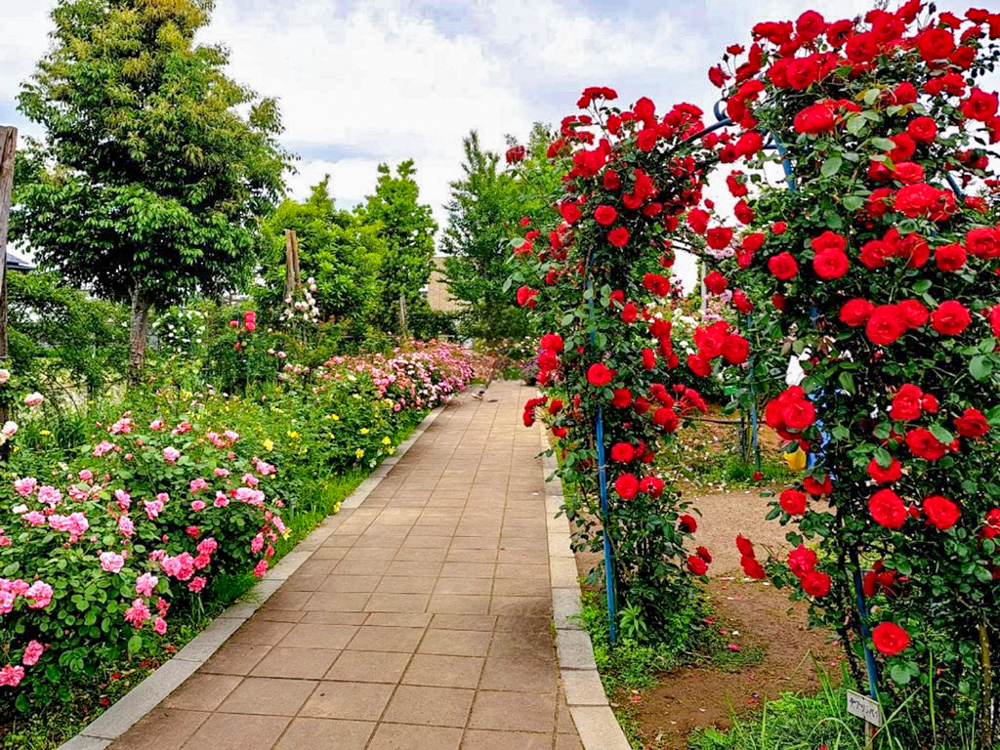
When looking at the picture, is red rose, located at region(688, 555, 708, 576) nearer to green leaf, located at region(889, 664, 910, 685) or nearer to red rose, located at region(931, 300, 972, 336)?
green leaf, located at region(889, 664, 910, 685)

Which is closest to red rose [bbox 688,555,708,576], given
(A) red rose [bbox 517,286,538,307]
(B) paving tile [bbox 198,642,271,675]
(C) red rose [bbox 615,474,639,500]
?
(C) red rose [bbox 615,474,639,500]

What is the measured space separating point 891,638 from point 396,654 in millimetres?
2073

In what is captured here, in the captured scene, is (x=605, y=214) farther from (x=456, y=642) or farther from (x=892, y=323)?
(x=456, y=642)

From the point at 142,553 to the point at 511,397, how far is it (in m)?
10.8

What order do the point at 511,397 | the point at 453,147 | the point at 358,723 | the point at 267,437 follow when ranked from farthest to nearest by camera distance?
the point at 453,147 < the point at 511,397 < the point at 267,437 < the point at 358,723

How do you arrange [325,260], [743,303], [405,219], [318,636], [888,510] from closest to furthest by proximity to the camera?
[888,510] → [743,303] → [318,636] → [325,260] → [405,219]

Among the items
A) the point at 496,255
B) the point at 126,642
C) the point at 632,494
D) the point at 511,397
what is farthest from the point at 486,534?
the point at 496,255

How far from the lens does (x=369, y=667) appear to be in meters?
3.04

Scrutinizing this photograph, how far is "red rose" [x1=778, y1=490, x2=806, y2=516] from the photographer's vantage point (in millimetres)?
2016

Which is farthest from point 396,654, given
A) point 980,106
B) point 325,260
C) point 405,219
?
point 405,219

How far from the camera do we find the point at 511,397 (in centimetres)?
1367

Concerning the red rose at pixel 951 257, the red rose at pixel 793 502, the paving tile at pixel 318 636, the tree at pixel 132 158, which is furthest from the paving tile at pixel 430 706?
the tree at pixel 132 158

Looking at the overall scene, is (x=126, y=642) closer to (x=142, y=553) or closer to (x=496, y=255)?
(x=142, y=553)

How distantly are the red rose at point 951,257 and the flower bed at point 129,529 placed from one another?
110 inches
